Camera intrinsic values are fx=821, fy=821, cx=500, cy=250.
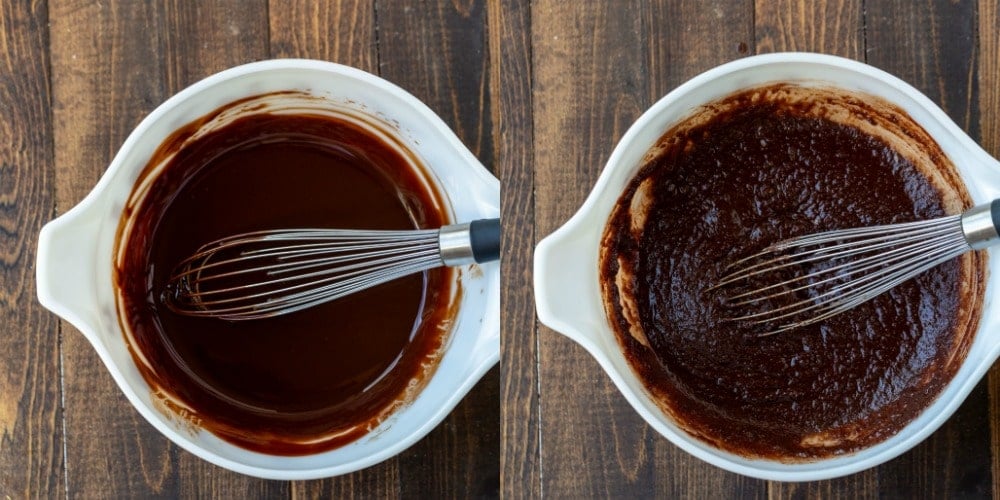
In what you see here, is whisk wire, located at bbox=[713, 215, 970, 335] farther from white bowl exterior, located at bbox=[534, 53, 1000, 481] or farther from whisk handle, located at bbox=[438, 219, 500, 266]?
whisk handle, located at bbox=[438, 219, 500, 266]

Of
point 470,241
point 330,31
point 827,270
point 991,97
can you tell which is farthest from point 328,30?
point 991,97

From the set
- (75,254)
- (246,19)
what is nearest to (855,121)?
(246,19)

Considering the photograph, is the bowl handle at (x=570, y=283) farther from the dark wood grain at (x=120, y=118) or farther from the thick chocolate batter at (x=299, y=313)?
the dark wood grain at (x=120, y=118)

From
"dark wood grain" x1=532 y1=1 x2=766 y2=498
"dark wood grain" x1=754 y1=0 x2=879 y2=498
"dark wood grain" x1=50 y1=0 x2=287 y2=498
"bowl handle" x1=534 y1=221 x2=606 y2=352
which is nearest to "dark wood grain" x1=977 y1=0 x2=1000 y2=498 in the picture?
"dark wood grain" x1=754 y1=0 x2=879 y2=498

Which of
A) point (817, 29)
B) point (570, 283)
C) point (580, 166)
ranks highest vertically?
point (817, 29)

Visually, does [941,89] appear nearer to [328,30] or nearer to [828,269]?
[828,269]

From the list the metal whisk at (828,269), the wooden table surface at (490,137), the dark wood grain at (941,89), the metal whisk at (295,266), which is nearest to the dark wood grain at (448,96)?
the wooden table surface at (490,137)
